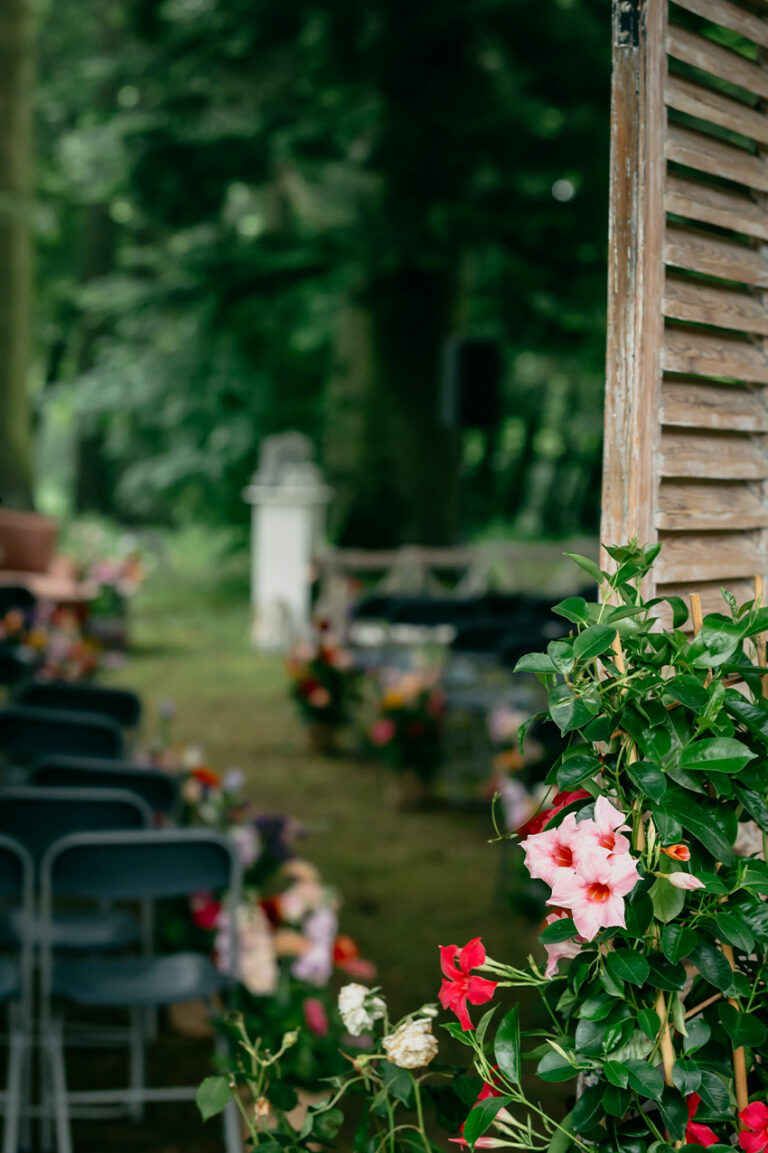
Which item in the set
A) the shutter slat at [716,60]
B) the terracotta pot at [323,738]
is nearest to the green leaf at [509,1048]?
the shutter slat at [716,60]

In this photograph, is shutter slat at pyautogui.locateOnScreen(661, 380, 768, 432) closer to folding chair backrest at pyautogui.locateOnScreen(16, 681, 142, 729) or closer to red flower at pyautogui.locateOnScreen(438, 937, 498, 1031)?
red flower at pyautogui.locateOnScreen(438, 937, 498, 1031)

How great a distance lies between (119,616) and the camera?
11031 mm

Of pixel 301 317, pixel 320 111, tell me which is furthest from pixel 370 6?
pixel 301 317

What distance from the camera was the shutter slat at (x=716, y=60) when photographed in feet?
5.45

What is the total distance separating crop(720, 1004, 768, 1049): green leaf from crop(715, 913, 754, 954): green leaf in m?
0.09

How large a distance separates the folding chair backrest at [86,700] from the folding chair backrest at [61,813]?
1.63m

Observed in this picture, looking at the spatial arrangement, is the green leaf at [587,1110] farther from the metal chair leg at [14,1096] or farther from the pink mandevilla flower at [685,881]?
the metal chair leg at [14,1096]

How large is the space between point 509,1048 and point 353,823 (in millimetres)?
4656

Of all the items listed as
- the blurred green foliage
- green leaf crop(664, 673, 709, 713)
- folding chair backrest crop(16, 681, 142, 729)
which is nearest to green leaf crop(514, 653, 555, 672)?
green leaf crop(664, 673, 709, 713)

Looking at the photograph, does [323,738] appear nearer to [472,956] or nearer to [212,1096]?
[212,1096]

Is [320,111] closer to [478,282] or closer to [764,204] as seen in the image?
[478,282]

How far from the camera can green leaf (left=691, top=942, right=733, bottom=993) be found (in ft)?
4.64

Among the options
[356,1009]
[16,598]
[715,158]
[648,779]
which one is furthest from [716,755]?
[16,598]

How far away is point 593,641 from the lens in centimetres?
141
